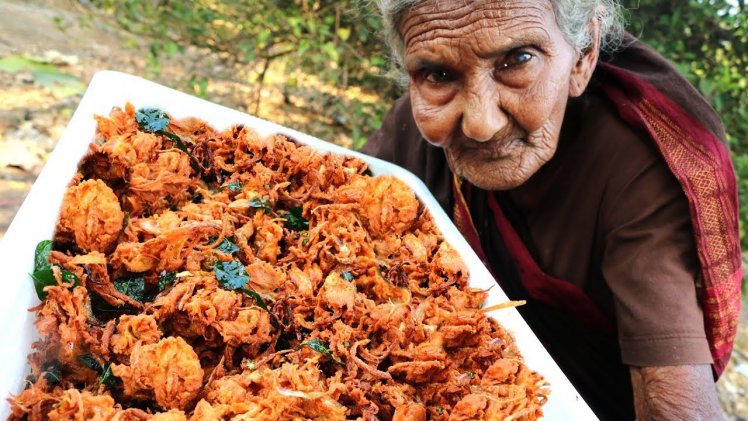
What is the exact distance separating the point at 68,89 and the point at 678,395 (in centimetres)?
344

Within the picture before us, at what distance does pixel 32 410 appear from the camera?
0.80 meters

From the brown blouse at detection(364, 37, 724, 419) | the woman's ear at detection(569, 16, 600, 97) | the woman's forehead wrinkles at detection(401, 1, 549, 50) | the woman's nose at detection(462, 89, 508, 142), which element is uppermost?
the woman's forehead wrinkles at detection(401, 1, 549, 50)

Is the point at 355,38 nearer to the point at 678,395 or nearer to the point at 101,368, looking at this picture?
the point at 678,395

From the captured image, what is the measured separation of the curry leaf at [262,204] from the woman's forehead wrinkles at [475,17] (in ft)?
1.95

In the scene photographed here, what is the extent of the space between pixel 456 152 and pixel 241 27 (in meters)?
2.62

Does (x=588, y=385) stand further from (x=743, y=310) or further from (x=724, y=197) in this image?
(x=743, y=310)

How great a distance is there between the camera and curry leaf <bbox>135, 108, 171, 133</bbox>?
145cm

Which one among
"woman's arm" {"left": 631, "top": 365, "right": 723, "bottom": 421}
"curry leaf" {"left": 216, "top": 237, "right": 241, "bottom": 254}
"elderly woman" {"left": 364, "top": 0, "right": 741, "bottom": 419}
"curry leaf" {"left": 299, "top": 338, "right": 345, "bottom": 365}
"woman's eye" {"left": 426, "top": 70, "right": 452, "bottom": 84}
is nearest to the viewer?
"curry leaf" {"left": 299, "top": 338, "right": 345, "bottom": 365}

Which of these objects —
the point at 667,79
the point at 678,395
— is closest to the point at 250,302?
the point at 678,395

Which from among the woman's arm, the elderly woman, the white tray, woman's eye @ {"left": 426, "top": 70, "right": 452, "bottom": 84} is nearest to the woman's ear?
the elderly woman

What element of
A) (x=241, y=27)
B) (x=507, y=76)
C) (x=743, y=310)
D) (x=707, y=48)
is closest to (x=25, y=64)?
(x=241, y=27)

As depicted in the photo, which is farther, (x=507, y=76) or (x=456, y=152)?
(x=456, y=152)

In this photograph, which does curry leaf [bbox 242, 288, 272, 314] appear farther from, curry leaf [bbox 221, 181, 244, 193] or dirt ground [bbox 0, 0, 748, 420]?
dirt ground [bbox 0, 0, 748, 420]

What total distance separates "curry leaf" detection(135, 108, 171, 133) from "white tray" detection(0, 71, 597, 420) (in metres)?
0.05
